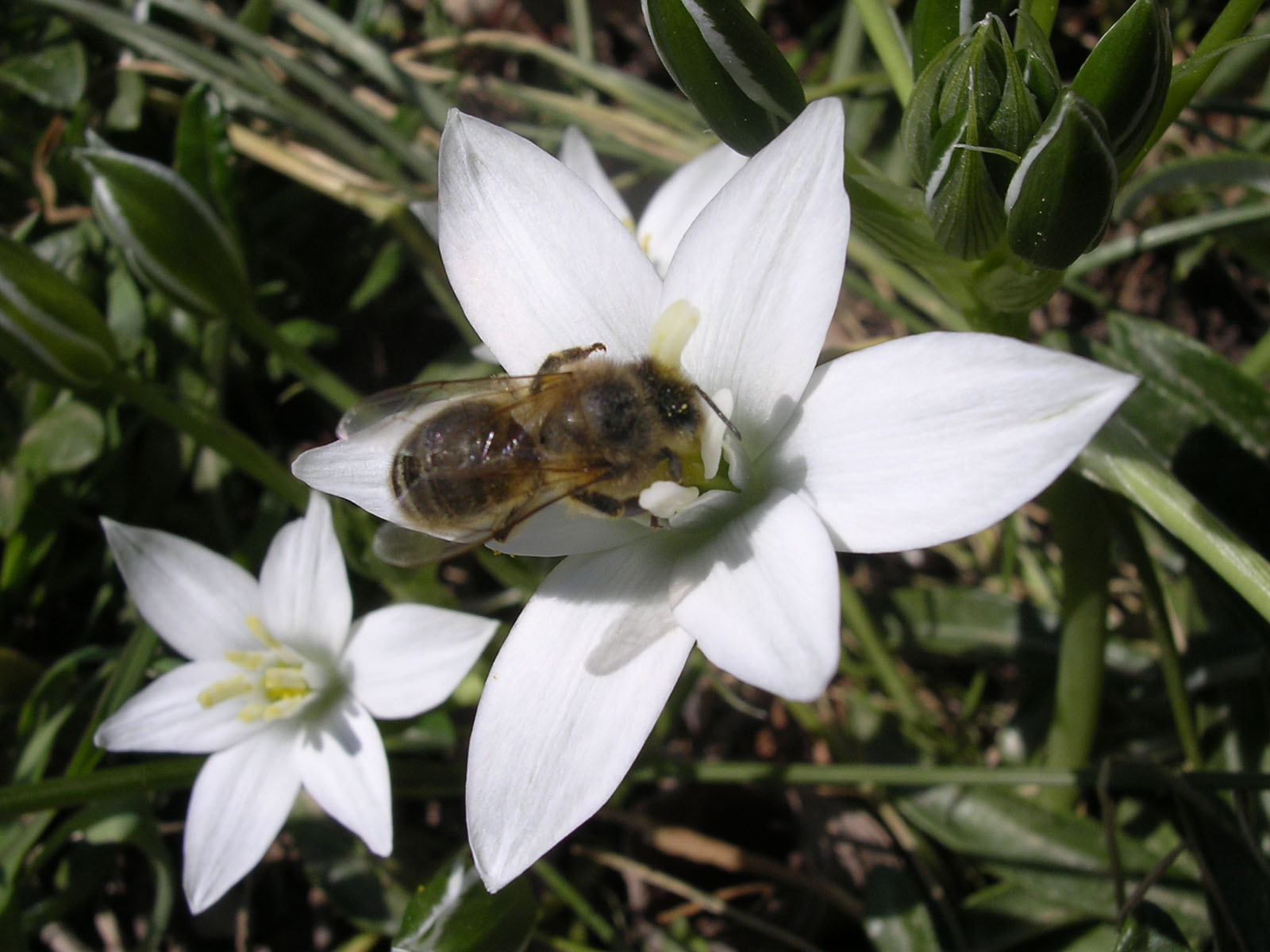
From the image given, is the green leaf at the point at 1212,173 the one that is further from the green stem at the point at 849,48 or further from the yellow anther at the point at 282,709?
the yellow anther at the point at 282,709

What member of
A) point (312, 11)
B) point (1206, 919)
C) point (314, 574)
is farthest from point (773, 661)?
point (312, 11)

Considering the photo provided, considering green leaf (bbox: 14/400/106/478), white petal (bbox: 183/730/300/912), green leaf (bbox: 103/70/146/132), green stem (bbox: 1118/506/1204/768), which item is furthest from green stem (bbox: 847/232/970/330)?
green leaf (bbox: 103/70/146/132)

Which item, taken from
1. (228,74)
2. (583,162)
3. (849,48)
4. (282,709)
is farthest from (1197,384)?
(228,74)

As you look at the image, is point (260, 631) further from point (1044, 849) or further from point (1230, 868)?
point (1230, 868)

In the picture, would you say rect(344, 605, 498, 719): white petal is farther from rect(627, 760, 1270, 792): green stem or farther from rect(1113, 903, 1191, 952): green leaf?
rect(1113, 903, 1191, 952): green leaf

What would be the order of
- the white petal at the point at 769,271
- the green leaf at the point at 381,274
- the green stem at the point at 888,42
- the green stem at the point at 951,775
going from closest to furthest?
the white petal at the point at 769,271
the green stem at the point at 888,42
the green stem at the point at 951,775
the green leaf at the point at 381,274

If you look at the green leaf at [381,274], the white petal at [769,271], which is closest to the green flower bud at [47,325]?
the green leaf at [381,274]
